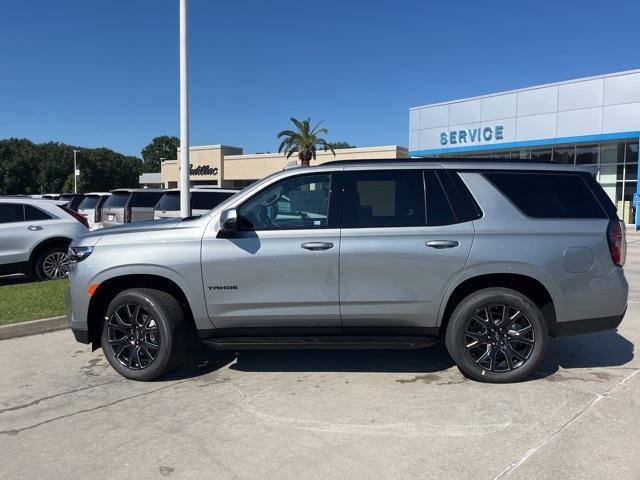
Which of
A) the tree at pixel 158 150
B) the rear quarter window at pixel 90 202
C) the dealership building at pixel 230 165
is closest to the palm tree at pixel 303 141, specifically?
the dealership building at pixel 230 165

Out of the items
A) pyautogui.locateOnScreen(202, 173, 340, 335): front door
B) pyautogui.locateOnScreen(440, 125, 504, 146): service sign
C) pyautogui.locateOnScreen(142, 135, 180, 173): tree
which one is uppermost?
pyautogui.locateOnScreen(142, 135, 180, 173): tree

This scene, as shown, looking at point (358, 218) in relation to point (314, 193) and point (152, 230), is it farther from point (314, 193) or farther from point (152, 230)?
point (152, 230)

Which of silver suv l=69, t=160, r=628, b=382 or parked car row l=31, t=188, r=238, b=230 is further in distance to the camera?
parked car row l=31, t=188, r=238, b=230

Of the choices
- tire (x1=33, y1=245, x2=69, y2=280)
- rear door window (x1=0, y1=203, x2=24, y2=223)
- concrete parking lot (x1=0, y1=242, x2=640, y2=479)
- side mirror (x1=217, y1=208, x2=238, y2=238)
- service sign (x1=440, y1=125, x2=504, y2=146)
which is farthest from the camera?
service sign (x1=440, y1=125, x2=504, y2=146)

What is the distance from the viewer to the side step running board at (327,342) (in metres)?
4.80

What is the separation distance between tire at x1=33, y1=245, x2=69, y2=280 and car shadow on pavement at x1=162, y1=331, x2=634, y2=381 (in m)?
5.53

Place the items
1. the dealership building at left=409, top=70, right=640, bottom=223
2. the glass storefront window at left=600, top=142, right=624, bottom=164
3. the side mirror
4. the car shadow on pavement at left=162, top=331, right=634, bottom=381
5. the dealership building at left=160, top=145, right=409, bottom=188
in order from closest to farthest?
the side mirror < the car shadow on pavement at left=162, top=331, right=634, bottom=381 < the dealership building at left=409, top=70, right=640, bottom=223 < the glass storefront window at left=600, top=142, right=624, bottom=164 < the dealership building at left=160, top=145, right=409, bottom=188

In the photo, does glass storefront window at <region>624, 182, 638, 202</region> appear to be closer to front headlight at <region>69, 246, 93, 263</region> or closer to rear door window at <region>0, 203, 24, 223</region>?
rear door window at <region>0, 203, 24, 223</region>

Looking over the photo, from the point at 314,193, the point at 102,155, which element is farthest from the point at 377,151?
the point at 102,155

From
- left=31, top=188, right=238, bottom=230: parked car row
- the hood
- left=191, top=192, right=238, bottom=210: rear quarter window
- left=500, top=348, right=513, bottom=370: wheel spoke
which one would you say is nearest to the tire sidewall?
the hood

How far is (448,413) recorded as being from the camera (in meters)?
4.23

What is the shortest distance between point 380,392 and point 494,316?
1207mm

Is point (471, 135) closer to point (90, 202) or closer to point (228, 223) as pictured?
point (90, 202)

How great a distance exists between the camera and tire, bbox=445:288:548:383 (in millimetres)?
4773
